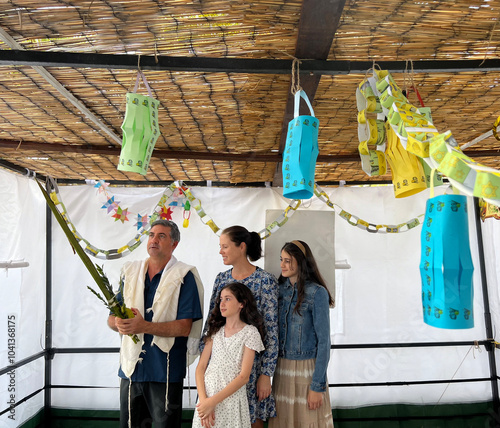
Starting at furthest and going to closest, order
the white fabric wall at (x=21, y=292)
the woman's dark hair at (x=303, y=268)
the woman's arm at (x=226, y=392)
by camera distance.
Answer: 1. the white fabric wall at (x=21, y=292)
2. the woman's dark hair at (x=303, y=268)
3. the woman's arm at (x=226, y=392)

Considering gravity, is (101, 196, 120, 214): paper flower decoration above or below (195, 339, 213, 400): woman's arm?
above

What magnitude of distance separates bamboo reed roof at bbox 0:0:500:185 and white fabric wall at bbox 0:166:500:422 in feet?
2.58

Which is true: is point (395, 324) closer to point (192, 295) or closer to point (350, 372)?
point (350, 372)

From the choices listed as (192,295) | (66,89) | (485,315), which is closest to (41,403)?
(192,295)

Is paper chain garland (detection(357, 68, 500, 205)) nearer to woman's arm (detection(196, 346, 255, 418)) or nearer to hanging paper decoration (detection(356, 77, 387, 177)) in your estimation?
hanging paper decoration (detection(356, 77, 387, 177))

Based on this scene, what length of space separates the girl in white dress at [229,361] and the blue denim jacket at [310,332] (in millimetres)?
168

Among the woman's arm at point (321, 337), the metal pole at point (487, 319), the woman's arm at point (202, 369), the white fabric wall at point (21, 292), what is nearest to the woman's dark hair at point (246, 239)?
the woman's arm at point (321, 337)

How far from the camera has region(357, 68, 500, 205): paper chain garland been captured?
0.91 metres

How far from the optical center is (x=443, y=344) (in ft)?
12.6

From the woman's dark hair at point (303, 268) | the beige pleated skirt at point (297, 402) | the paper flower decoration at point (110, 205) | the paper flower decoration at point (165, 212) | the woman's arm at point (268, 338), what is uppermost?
the paper flower decoration at point (110, 205)

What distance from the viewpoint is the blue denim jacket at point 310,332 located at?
213 cm

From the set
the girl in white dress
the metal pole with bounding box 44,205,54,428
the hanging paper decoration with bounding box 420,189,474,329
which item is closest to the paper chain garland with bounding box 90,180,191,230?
the metal pole with bounding box 44,205,54,428

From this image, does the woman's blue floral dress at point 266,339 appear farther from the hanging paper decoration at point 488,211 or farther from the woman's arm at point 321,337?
the hanging paper decoration at point 488,211

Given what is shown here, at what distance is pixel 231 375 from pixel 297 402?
1.29 ft
